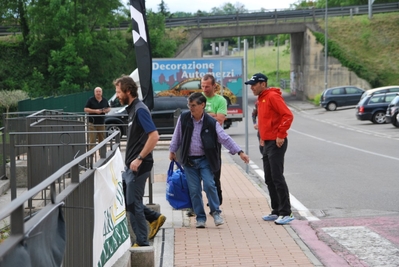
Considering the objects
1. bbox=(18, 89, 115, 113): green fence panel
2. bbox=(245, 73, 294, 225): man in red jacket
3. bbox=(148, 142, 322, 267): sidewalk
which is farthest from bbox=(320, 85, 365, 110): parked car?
bbox=(245, 73, 294, 225): man in red jacket

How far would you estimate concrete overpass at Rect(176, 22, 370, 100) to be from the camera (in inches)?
2527

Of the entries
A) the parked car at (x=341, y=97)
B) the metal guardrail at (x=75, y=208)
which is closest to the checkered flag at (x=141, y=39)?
the metal guardrail at (x=75, y=208)

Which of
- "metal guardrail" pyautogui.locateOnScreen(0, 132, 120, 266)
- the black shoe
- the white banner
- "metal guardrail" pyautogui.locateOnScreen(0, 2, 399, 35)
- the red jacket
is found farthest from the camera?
"metal guardrail" pyautogui.locateOnScreen(0, 2, 399, 35)

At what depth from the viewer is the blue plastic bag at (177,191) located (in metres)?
9.85

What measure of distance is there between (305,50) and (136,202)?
61149mm

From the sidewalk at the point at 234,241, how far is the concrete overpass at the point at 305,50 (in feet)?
172

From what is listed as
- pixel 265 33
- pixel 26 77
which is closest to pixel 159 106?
pixel 26 77

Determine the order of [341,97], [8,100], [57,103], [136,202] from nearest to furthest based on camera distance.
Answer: [136,202] → [8,100] → [57,103] → [341,97]

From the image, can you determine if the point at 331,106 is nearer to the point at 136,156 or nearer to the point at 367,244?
the point at 367,244

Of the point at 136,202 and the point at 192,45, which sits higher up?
the point at 192,45

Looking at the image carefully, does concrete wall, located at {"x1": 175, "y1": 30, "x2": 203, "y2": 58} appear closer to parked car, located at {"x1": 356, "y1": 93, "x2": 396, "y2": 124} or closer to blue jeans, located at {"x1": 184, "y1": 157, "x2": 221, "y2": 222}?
parked car, located at {"x1": 356, "y1": 93, "x2": 396, "y2": 124}

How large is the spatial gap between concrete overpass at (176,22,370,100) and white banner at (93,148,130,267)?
56.5 m

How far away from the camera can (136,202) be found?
7.78 metres

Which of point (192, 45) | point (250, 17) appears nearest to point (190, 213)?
point (192, 45)
